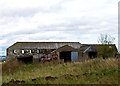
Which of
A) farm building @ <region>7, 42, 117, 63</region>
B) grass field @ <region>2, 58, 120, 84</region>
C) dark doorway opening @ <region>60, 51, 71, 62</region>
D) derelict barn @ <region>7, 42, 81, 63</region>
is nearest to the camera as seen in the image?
grass field @ <region>2, 58, 120, 84</region>

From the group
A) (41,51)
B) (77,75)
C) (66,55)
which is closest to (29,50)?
(41,51)

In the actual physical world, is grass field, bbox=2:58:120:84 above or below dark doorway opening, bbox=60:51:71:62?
below

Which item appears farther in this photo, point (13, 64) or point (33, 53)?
point (33, 53)

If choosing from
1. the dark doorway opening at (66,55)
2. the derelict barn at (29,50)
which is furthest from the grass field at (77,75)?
the derelict barn at (29,50)

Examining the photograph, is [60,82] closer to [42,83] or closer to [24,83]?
[42,83]

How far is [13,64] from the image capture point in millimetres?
20125

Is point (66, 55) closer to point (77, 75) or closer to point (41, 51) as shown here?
point (41, 51)

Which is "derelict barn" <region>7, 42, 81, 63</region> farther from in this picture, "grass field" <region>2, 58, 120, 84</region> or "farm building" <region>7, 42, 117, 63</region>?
"grass field" <region>2, 58, 120, 84</region>

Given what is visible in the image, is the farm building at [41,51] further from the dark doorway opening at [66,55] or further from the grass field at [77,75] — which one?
the grass field at [77,75]

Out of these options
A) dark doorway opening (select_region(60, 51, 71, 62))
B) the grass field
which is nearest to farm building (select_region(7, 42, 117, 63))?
dark doorway opening (select_region(60, 51, 71, 62))

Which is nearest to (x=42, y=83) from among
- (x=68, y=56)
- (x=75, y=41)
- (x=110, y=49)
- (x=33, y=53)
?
(x=110, y=49)

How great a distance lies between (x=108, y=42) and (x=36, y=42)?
18.8 meters

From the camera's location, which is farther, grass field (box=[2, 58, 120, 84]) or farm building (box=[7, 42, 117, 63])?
farm building (box=[7, 42, 117, 63])

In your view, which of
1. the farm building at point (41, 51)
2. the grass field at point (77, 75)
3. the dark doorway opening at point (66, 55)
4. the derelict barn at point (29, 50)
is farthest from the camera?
the derelict barn at point (29, 50)
